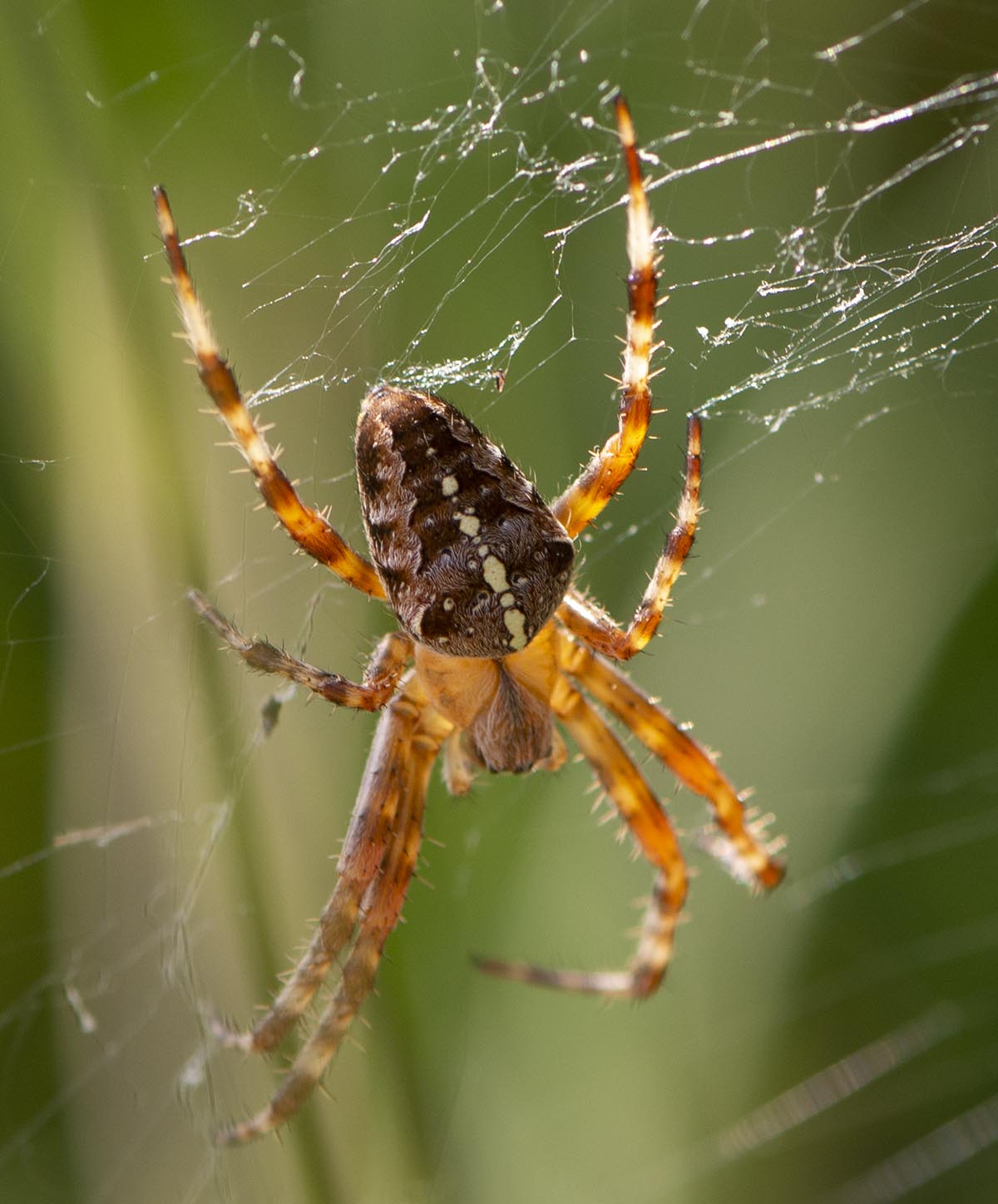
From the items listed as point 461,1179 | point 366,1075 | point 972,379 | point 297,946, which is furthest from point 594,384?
point 461,1179

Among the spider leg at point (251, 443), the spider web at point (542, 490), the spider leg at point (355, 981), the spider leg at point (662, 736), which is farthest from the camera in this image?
the spider leg at point (662, 736)

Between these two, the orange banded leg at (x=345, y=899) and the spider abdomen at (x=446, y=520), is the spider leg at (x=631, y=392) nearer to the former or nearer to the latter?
the spider abdomen at (x=446, y=520)

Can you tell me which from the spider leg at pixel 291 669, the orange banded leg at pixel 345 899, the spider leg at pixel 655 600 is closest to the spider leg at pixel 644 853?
the spider leg at pixel 655 600

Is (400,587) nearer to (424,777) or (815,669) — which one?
(424,777)

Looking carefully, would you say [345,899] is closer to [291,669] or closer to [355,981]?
[355,981]

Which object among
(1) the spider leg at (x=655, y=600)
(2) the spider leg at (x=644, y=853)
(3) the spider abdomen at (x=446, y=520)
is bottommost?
(2) the spider leg at (x=644, y=853)

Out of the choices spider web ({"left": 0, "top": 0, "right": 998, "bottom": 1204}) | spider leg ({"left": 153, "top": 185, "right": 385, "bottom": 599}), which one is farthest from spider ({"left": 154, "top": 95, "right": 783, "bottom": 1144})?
spider web ({"left": 0, "top": 0, "right": 998, "bottom": 1204})

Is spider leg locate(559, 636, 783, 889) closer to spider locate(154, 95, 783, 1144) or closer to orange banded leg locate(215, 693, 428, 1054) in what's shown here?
spider locate(154, 95, 783, 1144)
